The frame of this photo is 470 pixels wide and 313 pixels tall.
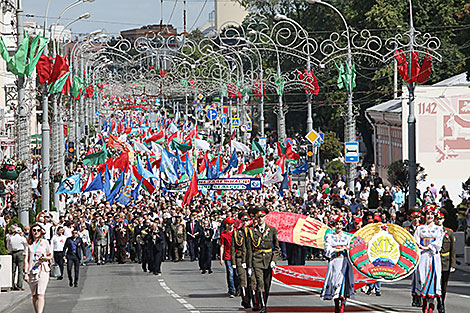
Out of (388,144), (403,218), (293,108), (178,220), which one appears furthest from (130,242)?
(293,108)

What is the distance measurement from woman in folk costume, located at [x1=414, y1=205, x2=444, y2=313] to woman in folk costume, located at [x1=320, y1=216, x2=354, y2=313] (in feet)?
3.26

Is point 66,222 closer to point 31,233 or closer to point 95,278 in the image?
point 95,278

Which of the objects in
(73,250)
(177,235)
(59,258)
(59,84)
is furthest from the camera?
(59,84)

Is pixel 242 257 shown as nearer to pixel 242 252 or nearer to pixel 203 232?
pixel 242 252

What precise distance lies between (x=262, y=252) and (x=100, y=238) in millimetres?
15035

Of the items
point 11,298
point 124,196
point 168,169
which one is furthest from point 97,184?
point 11,298

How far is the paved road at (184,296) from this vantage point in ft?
58.6

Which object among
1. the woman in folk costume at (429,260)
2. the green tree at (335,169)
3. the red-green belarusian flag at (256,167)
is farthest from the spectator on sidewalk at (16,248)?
the green tree at (335,169)

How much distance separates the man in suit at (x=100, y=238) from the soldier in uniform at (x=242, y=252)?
13019mm

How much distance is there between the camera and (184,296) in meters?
20.9

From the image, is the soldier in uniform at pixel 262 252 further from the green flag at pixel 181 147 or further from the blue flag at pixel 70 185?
the green flag at pixel 181 147

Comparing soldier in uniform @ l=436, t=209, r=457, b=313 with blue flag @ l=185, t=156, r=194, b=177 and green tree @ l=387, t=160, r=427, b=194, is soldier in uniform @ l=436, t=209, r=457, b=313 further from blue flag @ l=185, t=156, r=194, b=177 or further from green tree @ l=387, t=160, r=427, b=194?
blue flag @ l=185, t=156, r=194, b=177

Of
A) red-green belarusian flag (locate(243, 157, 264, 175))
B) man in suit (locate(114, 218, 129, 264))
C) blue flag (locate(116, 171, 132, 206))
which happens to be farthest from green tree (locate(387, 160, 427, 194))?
man in suit (locate(114, 218, 129, 264))

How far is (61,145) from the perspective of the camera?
44312 mm
